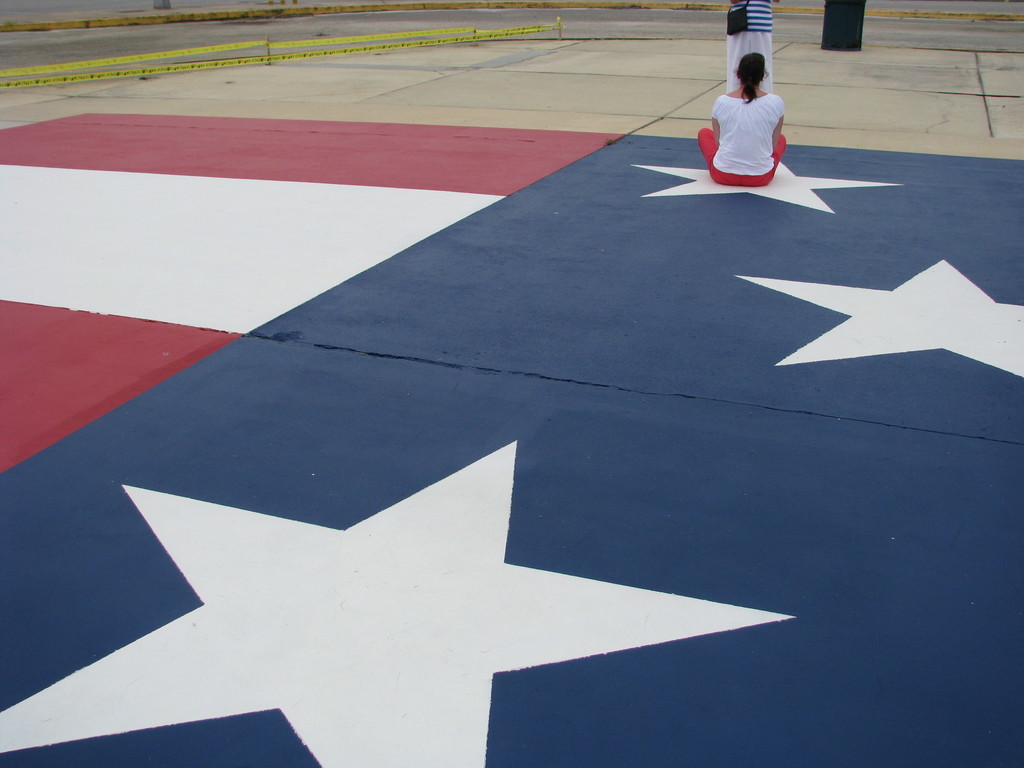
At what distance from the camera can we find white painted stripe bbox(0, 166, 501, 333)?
4.75 m

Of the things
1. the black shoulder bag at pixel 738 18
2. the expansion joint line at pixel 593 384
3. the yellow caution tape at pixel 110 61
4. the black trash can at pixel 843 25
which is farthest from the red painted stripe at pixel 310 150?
the black trash can at pixel 843 25

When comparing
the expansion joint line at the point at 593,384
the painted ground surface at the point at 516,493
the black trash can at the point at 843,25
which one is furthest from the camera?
the black trash can at the point at 843,25

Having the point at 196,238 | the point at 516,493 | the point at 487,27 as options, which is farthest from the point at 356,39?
the point at 516,493

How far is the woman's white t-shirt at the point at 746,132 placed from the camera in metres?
6.40

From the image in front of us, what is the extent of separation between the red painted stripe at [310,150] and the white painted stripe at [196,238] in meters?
0.35

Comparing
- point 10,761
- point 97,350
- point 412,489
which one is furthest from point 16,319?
point 10,761

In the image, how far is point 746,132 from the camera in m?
6.49

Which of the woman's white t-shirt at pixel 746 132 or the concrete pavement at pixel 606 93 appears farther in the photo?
the concrete pavement at pixel 606 93

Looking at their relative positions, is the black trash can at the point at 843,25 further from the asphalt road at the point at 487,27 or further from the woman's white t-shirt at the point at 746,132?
the woman's white t-shirt at the point at 746,132

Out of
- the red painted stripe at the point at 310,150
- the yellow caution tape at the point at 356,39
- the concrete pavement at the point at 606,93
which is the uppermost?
the yellow caution tape at the point at 356,39

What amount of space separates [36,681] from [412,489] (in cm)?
122

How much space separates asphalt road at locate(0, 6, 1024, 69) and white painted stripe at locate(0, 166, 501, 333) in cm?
1059

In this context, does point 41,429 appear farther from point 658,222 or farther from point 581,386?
point 658,222

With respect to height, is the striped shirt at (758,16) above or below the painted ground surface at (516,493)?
above
